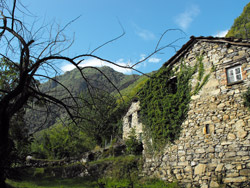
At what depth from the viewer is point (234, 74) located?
874cm

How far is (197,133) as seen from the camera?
30.7 feet

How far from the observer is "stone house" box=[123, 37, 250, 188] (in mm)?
8023

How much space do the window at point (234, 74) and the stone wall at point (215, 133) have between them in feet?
0.52

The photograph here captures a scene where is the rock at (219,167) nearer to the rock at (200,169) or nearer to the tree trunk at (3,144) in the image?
Answer: the rock at (200,169)

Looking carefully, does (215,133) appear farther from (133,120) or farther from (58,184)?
(58,184)

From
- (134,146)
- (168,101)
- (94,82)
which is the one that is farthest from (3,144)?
(134,146)

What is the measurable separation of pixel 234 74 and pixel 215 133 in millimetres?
2596

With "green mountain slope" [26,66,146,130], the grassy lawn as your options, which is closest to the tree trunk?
"green mountain slope" [26,66,146,130]

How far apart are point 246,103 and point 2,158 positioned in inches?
328

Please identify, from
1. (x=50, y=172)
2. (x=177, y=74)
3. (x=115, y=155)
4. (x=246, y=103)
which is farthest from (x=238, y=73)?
(x=50, y=172)

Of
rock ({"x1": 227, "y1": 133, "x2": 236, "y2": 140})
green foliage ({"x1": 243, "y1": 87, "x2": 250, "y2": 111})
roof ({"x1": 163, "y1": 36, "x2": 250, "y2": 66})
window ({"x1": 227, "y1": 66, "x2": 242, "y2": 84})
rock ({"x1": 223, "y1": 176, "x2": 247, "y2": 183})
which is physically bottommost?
rock ({"x1": 223, "y1": 176, "x2": 247, "y2": 183})

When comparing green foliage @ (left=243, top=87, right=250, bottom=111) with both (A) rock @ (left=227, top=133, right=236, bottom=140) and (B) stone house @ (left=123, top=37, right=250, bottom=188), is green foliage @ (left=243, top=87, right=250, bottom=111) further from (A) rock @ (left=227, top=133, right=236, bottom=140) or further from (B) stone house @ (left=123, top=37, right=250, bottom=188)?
(A) rock @ (left=227, top=133, right=236, bottom=140)

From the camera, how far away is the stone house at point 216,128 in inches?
316

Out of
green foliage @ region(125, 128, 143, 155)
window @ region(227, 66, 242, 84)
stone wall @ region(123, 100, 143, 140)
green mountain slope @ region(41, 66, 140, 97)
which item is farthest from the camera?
stone wall @ region(123, 100, 143, 140)
